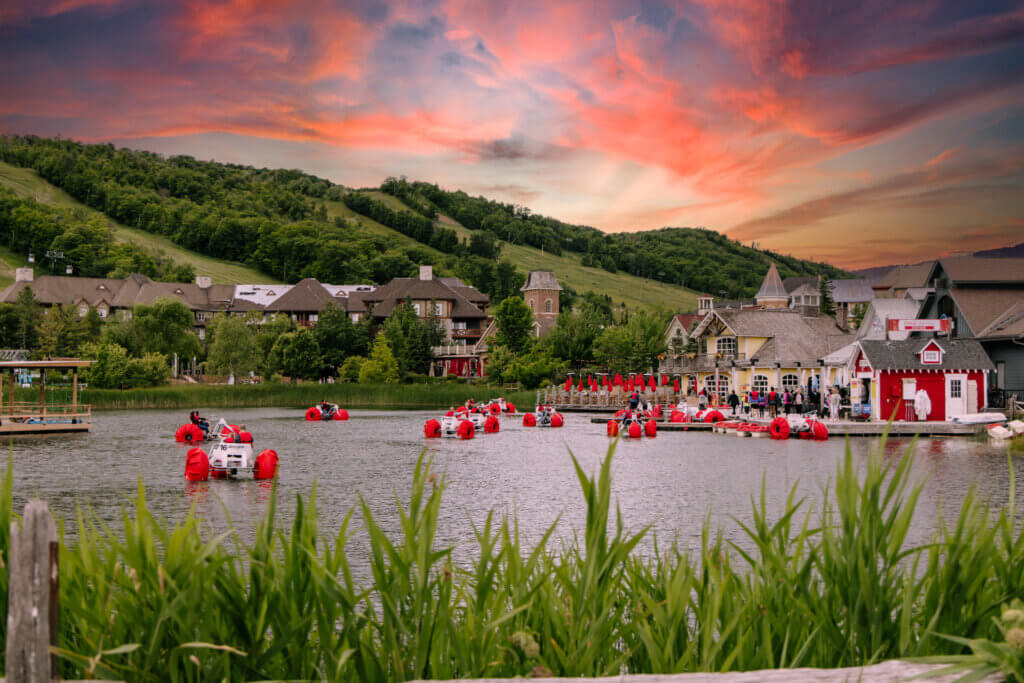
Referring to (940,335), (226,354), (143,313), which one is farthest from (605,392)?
(143,313)

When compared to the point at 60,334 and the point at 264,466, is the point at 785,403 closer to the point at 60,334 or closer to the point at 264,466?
the point at 264,466

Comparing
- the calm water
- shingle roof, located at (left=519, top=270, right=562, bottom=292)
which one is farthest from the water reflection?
shingle roof, located at (left=519, top=270, right=562, bottom=292)

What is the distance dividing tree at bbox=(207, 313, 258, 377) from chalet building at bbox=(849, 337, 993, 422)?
72.7 m

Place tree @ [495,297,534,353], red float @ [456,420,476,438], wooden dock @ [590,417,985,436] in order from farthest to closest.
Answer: tree @ [495,297,534,353]
red float @ [456,420,476,438]
wooden dock @ [590,417,985,436]

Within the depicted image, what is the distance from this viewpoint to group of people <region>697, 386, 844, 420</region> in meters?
53.1

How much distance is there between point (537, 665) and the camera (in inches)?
229

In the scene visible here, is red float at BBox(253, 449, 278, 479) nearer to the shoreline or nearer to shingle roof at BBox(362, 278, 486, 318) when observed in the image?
the shoreline

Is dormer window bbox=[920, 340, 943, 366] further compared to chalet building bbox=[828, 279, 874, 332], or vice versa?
chalet building bbox=[828, 279, 874, 332]

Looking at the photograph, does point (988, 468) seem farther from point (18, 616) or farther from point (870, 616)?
point (18, 616)

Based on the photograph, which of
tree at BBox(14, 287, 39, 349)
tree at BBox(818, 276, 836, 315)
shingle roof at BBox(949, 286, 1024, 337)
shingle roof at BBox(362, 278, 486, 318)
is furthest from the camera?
tree at BBox(818, 276, 836, 315)

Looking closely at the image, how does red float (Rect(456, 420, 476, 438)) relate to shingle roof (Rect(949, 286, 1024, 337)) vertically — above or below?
below

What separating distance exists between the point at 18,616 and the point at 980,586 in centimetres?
566

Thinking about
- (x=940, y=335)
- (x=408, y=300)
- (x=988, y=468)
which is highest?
(x=408, y=300)

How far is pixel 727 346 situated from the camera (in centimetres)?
7556
